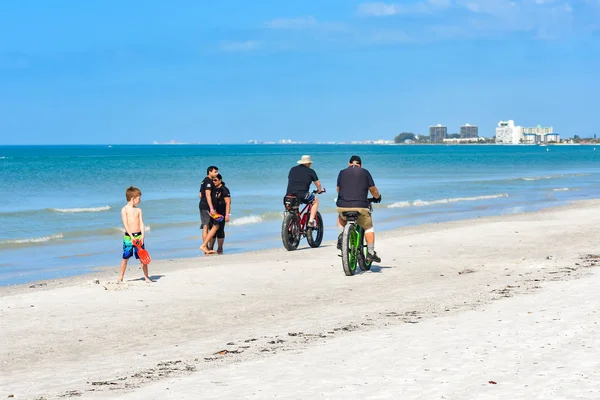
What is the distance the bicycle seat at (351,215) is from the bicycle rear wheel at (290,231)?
351 cm

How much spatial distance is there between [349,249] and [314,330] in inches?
142

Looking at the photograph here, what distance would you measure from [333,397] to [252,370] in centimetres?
114

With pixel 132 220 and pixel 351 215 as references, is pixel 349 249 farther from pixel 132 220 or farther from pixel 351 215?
pixel 132 220

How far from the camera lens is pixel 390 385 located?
248 inches

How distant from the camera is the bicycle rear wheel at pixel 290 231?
1563 cm

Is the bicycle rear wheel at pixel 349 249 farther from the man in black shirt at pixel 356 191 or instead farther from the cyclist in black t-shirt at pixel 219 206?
the cyclist in black t-shirt at pixel 219 206

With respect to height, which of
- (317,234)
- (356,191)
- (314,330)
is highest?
(356,191)

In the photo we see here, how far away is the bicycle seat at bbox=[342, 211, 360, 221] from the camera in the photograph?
12.1 m

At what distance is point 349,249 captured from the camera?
485 inches

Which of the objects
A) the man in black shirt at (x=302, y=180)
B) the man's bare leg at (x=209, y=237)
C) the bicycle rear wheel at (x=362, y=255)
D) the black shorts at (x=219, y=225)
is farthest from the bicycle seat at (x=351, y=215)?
the man's bare leg at (x=209, y=237)

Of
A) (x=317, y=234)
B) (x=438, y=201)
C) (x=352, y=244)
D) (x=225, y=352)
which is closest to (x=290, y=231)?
(x=317, y=234)

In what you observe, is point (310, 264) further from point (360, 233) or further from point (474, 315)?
point (474, 315)

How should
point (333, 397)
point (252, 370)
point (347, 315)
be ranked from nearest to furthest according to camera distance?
point (333, 397), point (252, 370), point (347, 315)

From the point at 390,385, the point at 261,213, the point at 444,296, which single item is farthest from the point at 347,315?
the point at 261,213
